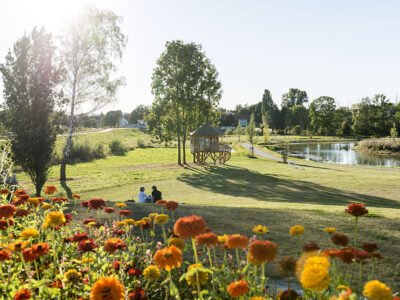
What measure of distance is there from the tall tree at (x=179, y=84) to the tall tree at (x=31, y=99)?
13792mm

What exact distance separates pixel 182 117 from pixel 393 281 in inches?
988

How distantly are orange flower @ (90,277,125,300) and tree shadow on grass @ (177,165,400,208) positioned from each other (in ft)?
37.1

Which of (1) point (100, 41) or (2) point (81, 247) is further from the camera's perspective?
(1) point (100, 41)

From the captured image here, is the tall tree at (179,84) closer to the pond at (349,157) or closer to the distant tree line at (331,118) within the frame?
the pond at (349,157)

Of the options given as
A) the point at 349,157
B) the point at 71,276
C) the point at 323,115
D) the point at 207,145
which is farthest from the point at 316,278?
the point at 323,115

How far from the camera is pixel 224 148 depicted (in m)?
27.2

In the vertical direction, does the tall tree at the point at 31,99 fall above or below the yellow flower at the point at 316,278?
above

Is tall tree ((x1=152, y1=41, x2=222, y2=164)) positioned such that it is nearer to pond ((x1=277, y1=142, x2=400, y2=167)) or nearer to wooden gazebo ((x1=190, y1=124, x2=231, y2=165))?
wooden gazebo ((x1=190, y1=124, x2=231, y2=165))

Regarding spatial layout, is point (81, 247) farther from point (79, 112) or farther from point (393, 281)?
point (79, 112)

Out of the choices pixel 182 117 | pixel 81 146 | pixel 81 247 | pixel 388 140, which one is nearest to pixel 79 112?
pixel 182 117

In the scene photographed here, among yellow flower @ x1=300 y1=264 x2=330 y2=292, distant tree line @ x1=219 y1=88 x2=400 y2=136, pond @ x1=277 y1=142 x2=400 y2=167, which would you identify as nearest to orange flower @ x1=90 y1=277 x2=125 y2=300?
yellow flower @ x1=300 y1=264 x2=330 y2=292

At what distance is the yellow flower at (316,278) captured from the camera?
4.43ft

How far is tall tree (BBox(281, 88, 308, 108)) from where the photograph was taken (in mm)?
110688

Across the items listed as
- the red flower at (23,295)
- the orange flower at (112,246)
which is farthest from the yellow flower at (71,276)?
the red flower at (23,295)
